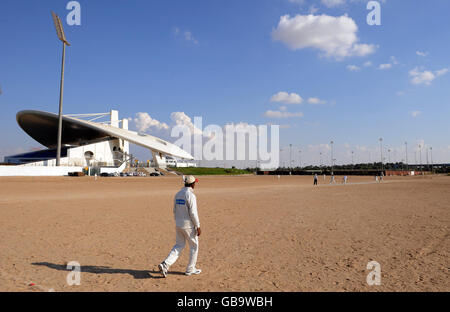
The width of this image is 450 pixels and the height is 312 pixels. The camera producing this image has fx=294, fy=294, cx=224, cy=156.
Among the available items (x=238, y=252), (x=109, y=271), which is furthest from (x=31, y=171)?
(x=238, y=252)

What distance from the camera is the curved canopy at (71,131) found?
6744 centimetres

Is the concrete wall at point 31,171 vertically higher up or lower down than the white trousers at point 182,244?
higher up

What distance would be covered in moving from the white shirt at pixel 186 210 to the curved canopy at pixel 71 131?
6920 cm

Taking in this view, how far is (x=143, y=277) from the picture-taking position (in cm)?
478

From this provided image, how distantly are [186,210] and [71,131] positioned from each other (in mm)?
79637

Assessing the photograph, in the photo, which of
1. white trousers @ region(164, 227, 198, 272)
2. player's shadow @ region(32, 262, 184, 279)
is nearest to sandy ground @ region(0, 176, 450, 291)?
player's shadow @ region(32, 262, 184, 279)

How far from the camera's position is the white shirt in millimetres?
4691

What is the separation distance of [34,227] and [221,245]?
5.89 m

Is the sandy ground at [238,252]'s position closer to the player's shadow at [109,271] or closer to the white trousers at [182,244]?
the player's shadow at [109,271]
